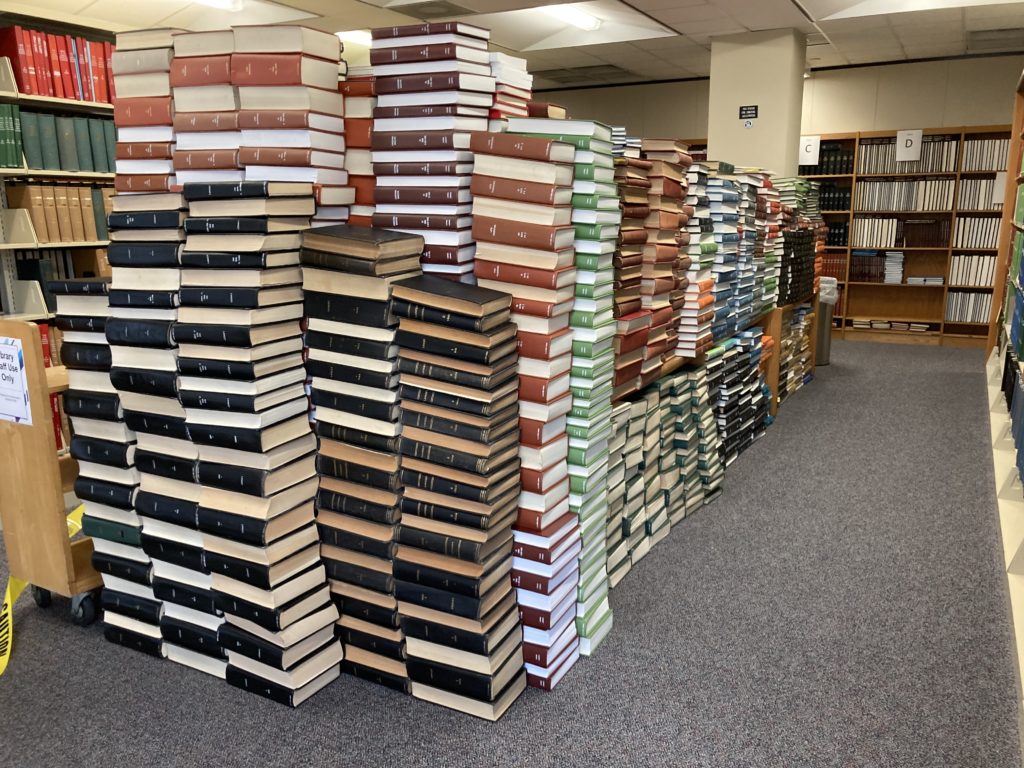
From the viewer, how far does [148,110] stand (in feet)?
7.58

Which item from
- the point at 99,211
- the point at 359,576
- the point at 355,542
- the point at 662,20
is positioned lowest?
the point at 359,576

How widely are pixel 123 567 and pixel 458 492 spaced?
1211 mm

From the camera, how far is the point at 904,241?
8359 millimetres

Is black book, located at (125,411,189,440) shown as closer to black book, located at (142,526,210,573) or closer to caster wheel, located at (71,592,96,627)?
black book, located at (142,526,210,573)

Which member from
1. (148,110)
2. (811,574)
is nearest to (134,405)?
(148,110)

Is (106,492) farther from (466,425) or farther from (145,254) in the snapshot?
(466,425)

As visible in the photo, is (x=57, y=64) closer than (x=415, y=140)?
No

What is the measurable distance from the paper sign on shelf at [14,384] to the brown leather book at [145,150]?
2.48 feet

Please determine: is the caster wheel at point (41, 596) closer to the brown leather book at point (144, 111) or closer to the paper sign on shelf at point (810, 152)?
the brown leather book at point (144, 111)

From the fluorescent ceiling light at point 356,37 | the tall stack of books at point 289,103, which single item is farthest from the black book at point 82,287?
the fluorescent ceiling light at point 356,37

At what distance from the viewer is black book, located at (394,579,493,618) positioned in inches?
84.0

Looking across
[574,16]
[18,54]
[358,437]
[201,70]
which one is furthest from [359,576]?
[574,16]

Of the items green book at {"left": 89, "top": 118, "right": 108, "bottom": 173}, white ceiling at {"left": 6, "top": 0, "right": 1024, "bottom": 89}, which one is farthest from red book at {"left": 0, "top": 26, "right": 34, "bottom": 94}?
white ceiling at {"left": 6, "top": 0, "right": 1024, "bottom": 89}

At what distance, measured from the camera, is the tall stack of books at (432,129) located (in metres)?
2.18
